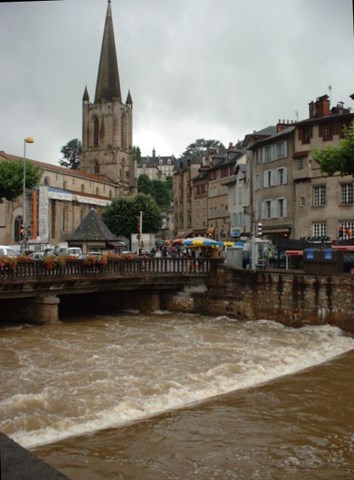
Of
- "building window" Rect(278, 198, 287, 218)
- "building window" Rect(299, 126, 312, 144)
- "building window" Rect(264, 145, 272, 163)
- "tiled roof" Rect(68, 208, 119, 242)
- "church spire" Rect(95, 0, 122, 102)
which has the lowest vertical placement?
"tiled roof" Rect(68, 208, 119, 242)

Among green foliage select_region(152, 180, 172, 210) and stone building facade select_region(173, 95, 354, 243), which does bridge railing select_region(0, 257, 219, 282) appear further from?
green foliage select_region(152, 180, 172, 210)

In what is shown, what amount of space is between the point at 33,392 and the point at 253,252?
56.9 ft

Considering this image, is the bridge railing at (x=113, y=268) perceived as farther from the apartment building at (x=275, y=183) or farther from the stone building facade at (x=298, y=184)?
the apartment building at (x=275, y=183)

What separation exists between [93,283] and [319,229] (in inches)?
781

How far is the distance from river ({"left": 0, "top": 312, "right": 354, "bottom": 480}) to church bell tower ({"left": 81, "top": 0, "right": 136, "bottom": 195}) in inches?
3322

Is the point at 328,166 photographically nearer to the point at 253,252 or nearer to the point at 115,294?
the point at 253,252

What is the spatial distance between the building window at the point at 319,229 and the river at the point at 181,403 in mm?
17676

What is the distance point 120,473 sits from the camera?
822 centimetres

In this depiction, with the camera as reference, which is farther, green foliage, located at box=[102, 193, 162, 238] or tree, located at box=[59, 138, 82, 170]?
tree, located at box=[59, 138, 82, 170]

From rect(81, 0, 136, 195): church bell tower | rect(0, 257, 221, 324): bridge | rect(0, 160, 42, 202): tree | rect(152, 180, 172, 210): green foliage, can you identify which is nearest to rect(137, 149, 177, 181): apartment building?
rect(152, 180, 172, 210): green foliage

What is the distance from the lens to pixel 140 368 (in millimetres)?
15180

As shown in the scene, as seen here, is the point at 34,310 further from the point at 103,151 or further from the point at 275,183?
the point at 103,151

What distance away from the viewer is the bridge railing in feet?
70.3

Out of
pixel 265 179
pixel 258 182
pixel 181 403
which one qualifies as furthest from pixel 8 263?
pixel 258 182
